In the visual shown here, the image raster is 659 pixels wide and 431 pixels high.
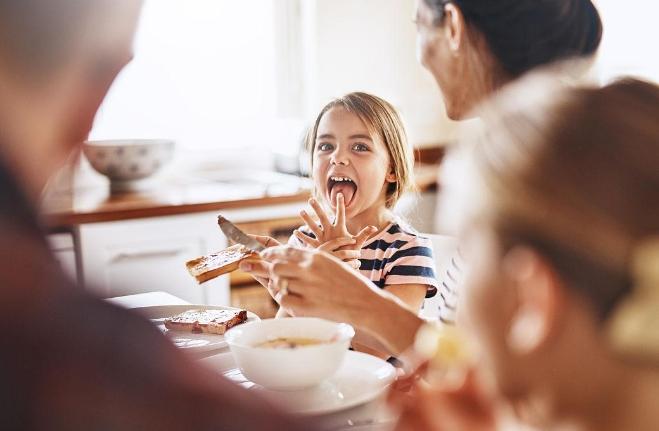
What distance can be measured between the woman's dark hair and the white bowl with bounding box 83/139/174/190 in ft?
6.78

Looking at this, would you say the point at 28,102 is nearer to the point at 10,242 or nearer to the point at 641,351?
the point at 10,242

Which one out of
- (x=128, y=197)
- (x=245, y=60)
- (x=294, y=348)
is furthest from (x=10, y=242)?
(x=245, y=60)

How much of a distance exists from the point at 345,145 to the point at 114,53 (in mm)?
1511

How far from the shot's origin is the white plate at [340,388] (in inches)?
39.6

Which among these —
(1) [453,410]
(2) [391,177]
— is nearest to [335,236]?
(2) [391,177]

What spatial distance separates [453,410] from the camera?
698 millimetres

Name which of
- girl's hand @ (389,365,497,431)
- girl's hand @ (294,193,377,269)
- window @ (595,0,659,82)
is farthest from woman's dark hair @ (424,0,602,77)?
window @ (595,0,659,82)

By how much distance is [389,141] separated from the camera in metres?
2.03

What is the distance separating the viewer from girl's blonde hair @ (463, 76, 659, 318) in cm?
59

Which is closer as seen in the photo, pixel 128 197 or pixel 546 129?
pixel 546 129

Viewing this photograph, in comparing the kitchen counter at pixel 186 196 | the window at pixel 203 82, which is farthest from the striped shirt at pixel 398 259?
the window at pixel 203 82

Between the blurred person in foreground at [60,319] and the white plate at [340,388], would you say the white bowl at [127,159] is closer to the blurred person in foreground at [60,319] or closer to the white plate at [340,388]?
the white plate at [340,388]

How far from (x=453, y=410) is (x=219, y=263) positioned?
0.89m

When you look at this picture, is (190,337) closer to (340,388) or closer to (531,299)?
(340,388)
